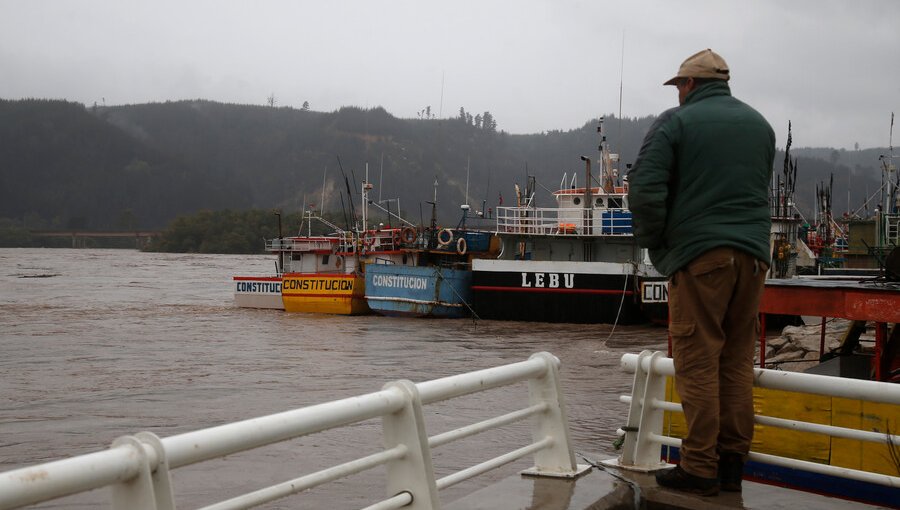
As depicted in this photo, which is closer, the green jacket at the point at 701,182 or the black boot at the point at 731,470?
the green jacket at the point at 701,182

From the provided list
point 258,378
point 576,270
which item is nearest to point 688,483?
point 258,378

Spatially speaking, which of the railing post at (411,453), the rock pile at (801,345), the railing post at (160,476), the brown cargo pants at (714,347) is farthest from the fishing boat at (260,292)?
the railing post at (160,476)

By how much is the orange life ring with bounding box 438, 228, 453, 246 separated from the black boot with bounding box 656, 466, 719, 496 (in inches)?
1102

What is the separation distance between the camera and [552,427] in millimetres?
4496

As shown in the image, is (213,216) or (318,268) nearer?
(318,268)

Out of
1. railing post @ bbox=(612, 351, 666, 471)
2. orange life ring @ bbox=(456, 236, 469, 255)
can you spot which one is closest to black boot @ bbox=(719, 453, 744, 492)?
Answer: railing post @ bbox=(612, 351, 666, 471)

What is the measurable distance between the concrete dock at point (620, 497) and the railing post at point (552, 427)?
0.34ft

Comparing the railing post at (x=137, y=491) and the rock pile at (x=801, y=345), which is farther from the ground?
the railing post at (x=137, y=491)

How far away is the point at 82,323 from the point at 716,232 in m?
28.8

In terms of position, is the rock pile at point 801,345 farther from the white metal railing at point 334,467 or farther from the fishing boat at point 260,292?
the fishing boat at point 260,292

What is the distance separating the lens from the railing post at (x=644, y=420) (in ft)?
14.7

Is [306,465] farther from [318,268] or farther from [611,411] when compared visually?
[318,268]

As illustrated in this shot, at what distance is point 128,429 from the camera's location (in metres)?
10.9

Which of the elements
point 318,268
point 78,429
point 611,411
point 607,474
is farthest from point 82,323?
point 607,474
